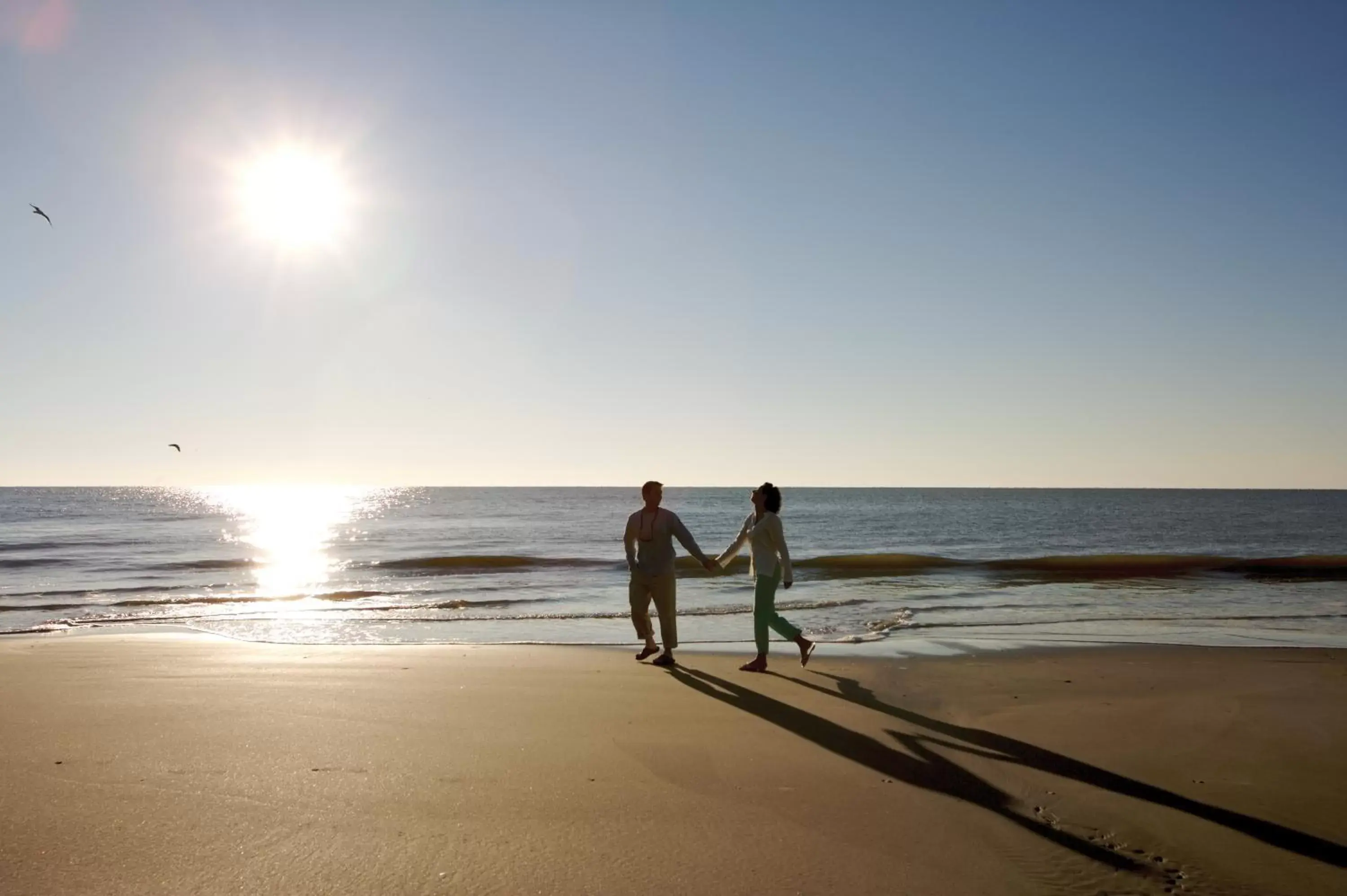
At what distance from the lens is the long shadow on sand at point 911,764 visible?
4168 mm

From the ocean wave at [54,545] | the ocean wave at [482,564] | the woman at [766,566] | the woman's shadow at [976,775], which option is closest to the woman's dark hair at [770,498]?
the woman at [766,566]

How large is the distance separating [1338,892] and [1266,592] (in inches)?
760

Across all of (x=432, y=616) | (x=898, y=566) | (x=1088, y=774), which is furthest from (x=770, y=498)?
(x=898, y=566)

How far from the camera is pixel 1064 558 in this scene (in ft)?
93.5

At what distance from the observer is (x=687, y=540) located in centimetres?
940

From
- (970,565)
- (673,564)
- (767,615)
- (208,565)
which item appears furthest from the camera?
(208,565)

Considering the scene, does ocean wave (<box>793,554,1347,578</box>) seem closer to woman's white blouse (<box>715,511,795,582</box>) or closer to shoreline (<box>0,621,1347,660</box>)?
shoreline (<box>0,621,1347,660</box>)

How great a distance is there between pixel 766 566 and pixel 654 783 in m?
4.39

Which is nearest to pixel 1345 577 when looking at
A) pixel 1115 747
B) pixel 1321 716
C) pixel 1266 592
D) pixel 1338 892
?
pixel 1266 592

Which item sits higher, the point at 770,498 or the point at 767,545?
the point at 770,498

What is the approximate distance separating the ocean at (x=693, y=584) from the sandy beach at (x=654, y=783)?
152 inches

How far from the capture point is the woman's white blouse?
29.8ft

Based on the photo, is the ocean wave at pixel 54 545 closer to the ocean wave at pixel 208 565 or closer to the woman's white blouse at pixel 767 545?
the ocean wave at pixel 208 565

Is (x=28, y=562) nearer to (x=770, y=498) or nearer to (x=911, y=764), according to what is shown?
(x=770, y=498)
